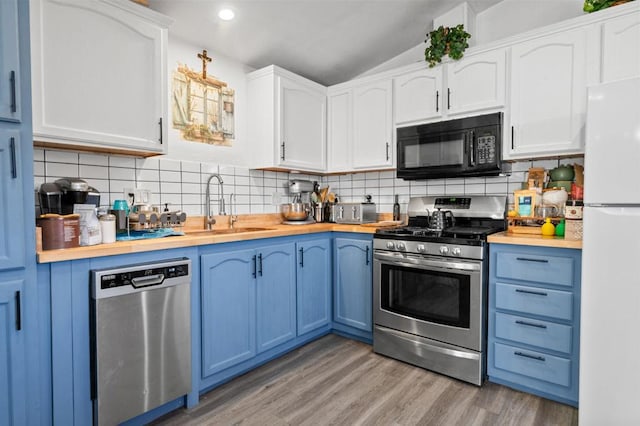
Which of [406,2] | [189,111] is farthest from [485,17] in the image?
[189,111]

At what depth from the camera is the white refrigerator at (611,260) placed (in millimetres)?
1525

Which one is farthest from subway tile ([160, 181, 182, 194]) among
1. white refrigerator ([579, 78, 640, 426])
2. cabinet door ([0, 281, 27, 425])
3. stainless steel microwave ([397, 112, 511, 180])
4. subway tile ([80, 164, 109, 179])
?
white refrigerator ([579, 78, 640, 426])

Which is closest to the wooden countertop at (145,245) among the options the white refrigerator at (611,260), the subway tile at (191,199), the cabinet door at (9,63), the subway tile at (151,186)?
the subway tile at (191,199)

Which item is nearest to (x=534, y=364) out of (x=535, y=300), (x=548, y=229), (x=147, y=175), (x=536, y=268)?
(x=535, y=300)

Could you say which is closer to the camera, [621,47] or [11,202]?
[11,202]

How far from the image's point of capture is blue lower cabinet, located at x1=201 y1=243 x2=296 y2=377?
202 cm

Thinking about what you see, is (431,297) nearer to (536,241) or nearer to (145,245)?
(536,241)

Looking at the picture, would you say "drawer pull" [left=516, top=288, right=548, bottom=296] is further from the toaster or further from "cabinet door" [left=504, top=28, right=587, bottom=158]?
→ the toaster

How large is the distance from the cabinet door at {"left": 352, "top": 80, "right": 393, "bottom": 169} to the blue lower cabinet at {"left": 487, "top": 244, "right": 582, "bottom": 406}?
4.12ft

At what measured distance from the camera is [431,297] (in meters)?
2.32

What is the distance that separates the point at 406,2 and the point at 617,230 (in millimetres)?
2072

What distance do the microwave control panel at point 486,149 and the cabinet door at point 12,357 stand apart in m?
2.61

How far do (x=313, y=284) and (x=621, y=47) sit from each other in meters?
2.41

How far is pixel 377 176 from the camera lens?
11.0 feet
